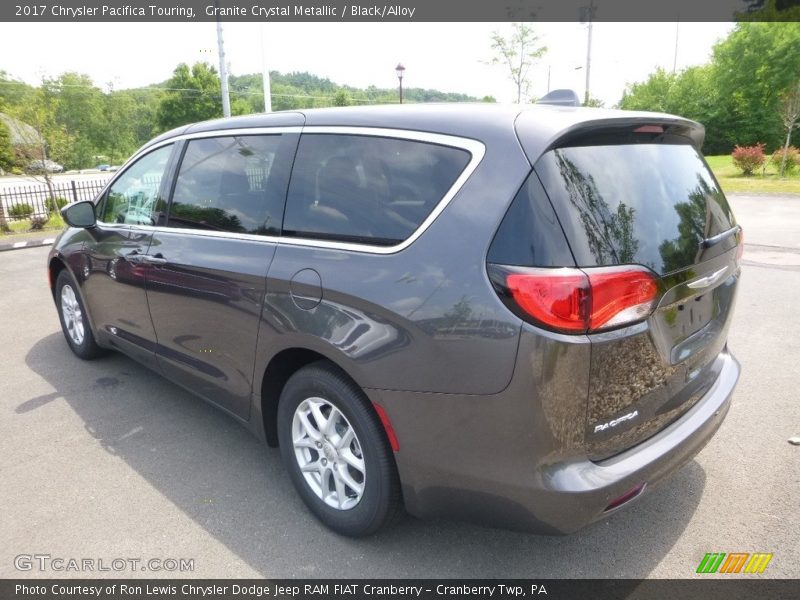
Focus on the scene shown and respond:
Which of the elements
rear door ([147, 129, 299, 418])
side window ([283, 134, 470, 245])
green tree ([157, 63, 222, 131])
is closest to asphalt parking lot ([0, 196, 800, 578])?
rear door ([147, 129, 299, 418])

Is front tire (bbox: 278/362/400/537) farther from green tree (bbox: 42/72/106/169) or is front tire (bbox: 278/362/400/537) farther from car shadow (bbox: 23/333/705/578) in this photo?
green tree (bbox: 42/72/106/169)

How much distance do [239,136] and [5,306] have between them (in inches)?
215

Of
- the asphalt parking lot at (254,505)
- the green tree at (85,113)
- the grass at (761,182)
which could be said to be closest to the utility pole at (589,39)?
the grass at (761,182)

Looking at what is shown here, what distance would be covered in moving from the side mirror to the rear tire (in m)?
0.65

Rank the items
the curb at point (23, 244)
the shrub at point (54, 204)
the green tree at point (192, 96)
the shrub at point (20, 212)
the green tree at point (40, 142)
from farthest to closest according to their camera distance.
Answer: the green tree at point (192, 96), the shrub at point (54, 204), the green tree at point (40, 142), the shrub at point (20, 212), the curb at point (23, 244)

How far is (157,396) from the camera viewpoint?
13.6 ft

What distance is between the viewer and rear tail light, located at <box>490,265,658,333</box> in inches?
72.6

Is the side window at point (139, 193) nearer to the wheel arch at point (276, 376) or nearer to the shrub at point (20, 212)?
the wheel arch at point (276, 376)

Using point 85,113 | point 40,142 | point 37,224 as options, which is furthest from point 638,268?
point 85,113

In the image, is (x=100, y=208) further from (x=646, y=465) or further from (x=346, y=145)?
(x=646, y=465)

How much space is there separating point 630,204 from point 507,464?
107cm

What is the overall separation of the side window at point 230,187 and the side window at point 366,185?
0.53 feet

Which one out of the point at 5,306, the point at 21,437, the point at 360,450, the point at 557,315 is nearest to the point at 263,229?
the point at 360,450

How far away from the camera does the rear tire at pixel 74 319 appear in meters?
4.64
